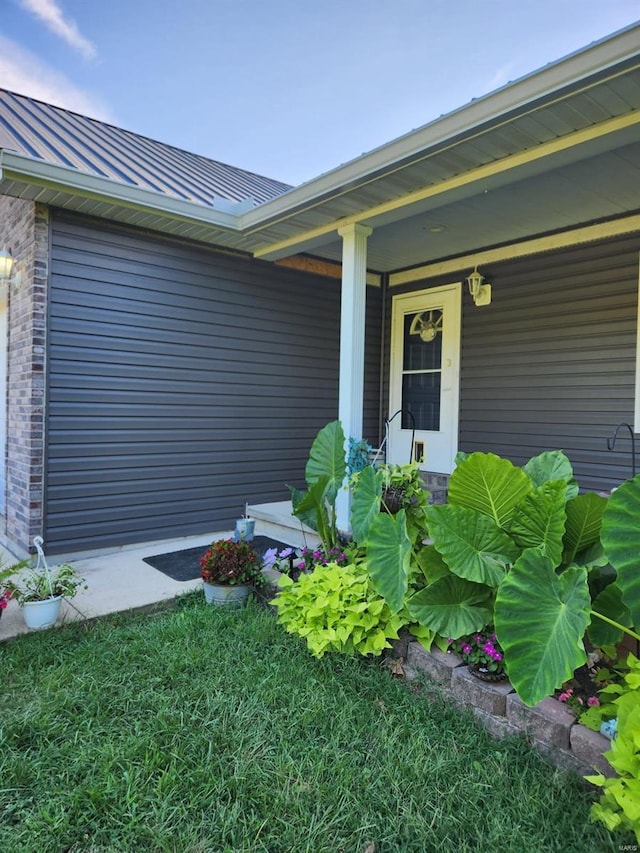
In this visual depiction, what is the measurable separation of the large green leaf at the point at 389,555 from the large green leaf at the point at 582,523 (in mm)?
632

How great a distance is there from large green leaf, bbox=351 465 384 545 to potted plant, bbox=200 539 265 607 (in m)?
0.81

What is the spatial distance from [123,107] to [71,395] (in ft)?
23.1

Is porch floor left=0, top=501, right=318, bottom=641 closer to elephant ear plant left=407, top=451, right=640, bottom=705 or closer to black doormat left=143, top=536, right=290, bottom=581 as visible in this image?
black doormat left=143, top=536, right=290, bottom=581

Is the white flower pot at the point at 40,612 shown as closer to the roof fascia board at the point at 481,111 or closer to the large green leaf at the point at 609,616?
the large green leaf at the point at 609,616

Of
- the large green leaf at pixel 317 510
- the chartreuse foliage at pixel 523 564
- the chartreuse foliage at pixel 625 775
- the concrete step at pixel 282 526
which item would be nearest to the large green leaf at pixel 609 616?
the chartreuse foliage at pixel 523 564

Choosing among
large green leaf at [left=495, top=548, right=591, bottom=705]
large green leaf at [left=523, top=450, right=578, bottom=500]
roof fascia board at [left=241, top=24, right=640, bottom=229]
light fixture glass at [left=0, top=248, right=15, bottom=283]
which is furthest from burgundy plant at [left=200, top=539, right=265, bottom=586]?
light fixture glass at [left=0, top=248, right=15, bottom=283]

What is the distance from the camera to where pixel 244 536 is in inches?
146

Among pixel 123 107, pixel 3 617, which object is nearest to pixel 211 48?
pixel 123 107

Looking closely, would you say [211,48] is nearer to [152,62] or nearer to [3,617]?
[152,62]

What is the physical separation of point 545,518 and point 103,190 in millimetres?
3463

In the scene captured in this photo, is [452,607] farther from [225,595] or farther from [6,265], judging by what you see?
[6,265]

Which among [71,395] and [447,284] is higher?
[447,284]

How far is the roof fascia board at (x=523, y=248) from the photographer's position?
3869 mm

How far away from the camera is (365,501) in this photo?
2.63 metres
